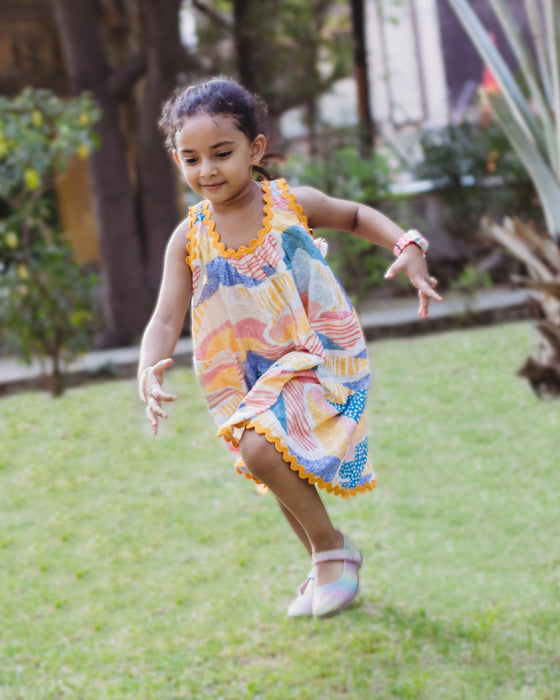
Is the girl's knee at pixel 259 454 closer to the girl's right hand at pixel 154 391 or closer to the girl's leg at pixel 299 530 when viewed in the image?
the girl's right hand at pixel 154 391

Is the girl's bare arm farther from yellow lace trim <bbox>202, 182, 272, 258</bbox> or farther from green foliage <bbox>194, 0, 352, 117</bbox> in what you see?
green foliage <bbox>194, 0, 352, 117</bbox>

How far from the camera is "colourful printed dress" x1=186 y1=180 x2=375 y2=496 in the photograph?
2986mm

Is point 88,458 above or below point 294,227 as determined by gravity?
below

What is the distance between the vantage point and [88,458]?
21.6ft

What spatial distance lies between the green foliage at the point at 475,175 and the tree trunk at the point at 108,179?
347cm

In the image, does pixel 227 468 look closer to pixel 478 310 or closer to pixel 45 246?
pixel 45 246

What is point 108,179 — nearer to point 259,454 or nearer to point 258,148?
point 258,148

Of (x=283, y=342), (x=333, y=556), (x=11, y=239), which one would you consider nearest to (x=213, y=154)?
(x=283, y=342)

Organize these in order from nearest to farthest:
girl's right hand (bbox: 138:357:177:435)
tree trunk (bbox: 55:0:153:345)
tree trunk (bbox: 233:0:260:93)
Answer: girl's right hand (bbox: 138:357:177:435), tree trunk (bbox: 55:0:153:345), tree trunk (bbox: 233:0:260:93)

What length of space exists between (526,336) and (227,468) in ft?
11.4

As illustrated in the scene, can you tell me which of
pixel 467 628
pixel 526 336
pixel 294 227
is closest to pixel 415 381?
pixel 526 336

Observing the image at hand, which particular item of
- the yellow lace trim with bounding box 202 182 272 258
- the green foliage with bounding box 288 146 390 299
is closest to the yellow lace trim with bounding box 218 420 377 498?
the yellow lace trim with bounding box 202 182 272 258

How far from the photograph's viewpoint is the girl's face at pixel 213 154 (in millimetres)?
2828

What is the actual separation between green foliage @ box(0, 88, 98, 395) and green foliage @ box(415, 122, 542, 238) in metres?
4.48
